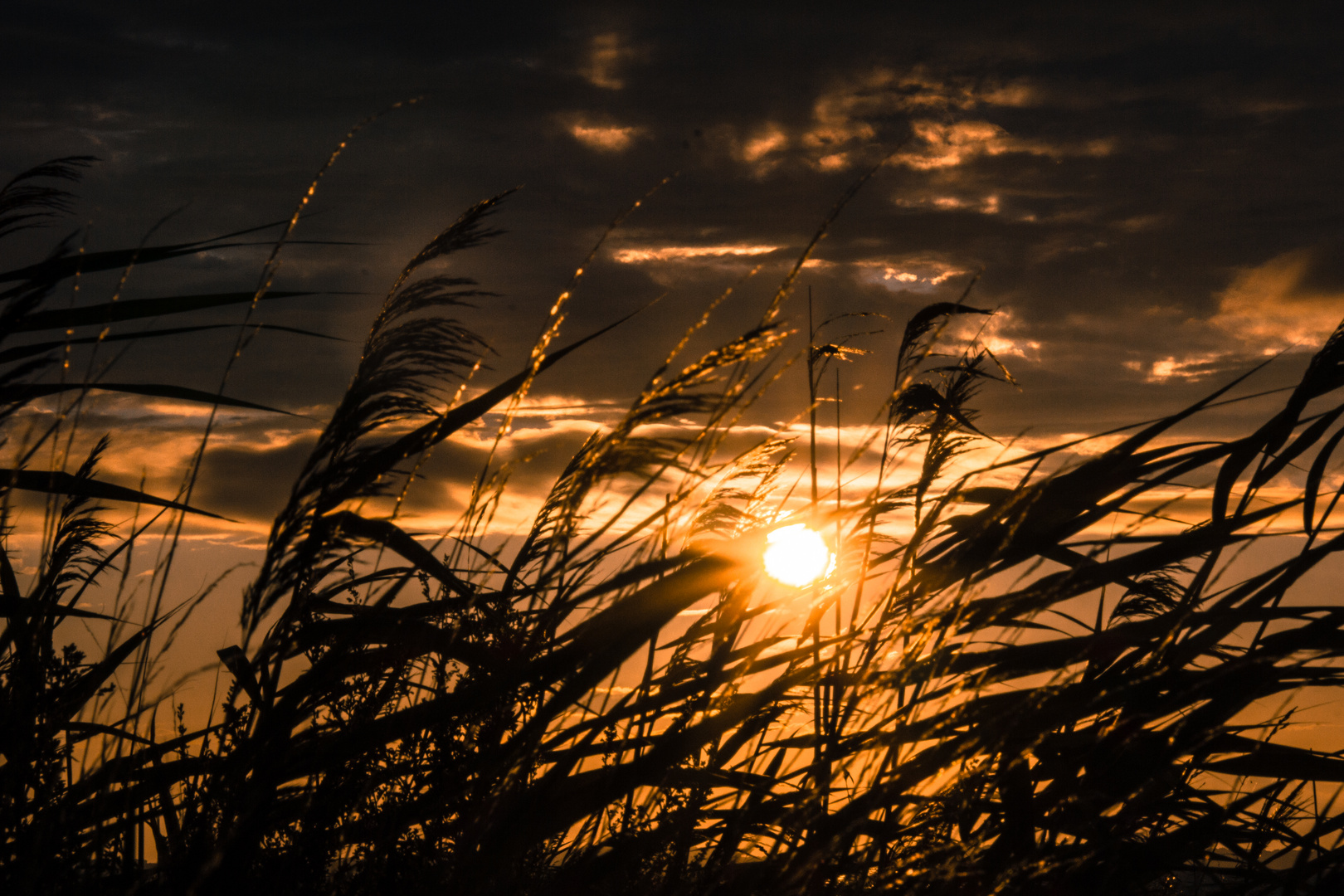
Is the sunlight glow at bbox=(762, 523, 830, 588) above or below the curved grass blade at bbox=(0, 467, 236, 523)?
below

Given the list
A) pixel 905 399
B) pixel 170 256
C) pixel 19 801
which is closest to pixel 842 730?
pixel 905 399

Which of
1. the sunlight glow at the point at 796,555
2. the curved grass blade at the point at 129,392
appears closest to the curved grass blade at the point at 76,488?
the curved grass blade at the point at 129,392

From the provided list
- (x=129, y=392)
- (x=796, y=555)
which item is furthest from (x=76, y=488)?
(x=796, y=555)

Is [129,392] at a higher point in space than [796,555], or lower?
higher

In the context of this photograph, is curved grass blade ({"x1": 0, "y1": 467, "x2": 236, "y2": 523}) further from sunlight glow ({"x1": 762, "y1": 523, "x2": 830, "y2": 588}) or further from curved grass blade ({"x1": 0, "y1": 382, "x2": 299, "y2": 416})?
sunlight glow ({"x1": 762, "y1": 523, "x2": 830, "y2": 588})

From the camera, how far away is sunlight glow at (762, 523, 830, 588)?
1497 mm

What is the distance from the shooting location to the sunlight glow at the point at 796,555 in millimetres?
1497

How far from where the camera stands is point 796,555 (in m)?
1.61

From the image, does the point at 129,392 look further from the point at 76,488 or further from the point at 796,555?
the point at 796,555

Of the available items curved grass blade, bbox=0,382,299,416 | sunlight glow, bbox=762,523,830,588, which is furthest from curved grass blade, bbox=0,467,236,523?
sunlight glow, bbox=762,523,830,588

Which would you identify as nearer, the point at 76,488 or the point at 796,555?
the point at 796,555

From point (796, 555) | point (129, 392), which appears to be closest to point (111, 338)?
point (129, 392)

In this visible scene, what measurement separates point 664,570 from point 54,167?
170cm

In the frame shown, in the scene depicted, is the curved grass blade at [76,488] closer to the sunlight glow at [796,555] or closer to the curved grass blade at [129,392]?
the curved grass blade at [129,392]
